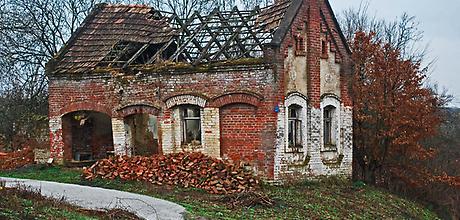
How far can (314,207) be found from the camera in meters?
15.2

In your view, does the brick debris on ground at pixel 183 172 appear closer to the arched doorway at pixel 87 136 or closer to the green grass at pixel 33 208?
the arched doorway at pixel 87 136

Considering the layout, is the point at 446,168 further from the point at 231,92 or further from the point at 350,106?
the point at 231,92

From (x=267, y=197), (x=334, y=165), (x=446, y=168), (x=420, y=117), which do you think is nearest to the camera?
(x=267, y=197)

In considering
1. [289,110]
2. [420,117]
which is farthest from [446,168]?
[289,110]

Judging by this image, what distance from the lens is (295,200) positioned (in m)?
15.8

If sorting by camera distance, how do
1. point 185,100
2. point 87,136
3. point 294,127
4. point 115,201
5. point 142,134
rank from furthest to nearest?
point 87,136, point 142,134, point 294,127, point 185,100, point 115,201

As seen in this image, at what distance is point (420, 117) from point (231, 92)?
28.6ft

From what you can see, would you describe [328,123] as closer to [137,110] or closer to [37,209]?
[137,110]

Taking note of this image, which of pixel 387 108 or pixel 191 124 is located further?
pixel 387 108

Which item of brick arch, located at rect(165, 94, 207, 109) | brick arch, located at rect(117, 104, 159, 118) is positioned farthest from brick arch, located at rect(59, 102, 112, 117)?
brick arch, located at rect(165, 94, 207, 109)

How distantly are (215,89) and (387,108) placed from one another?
7871 mm

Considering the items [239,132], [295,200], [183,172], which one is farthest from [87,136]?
[295,200]

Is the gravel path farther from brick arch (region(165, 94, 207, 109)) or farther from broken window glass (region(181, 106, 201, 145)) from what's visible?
brick arch (region(165, 94, 207, 109))

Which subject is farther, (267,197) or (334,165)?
(334,165)
